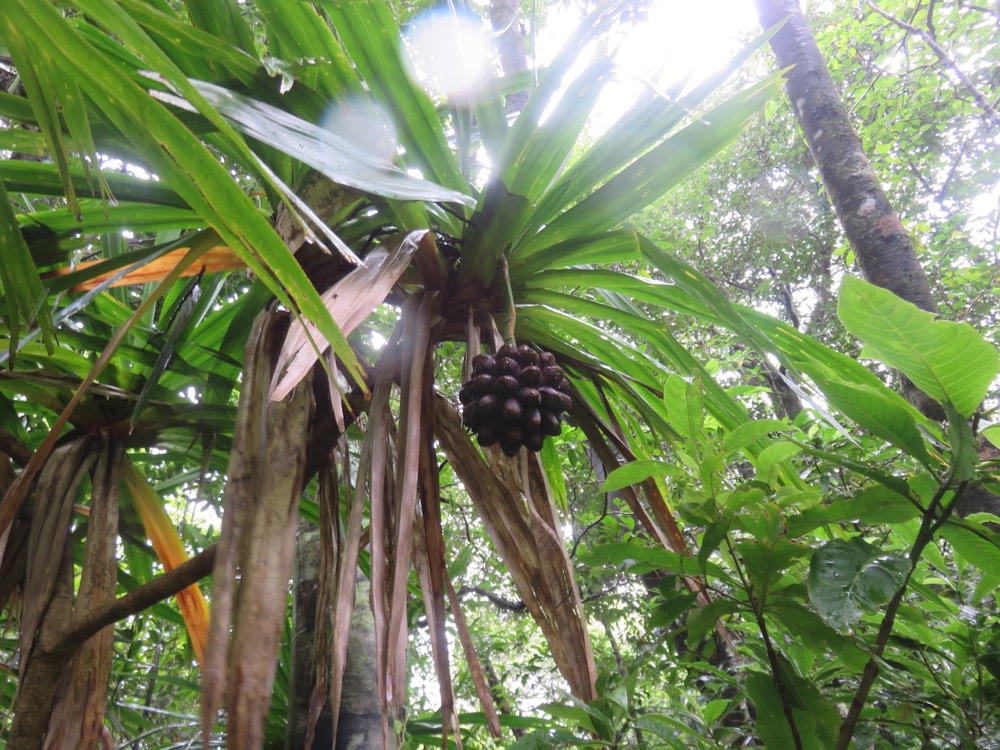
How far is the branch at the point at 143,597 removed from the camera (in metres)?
0.71

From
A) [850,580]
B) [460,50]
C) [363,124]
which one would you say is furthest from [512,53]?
[850,580]

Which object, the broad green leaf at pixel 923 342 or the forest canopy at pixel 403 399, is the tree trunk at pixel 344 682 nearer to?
the forest canopy at pixel 403 399

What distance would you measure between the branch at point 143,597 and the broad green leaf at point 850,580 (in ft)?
2.00

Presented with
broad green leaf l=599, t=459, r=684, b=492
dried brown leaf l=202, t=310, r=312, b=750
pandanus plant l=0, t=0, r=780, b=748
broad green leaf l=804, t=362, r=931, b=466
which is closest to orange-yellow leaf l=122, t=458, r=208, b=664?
pandanus plant l=0, t=0, r=780, b=748

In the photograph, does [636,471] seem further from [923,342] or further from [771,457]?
[923,342]

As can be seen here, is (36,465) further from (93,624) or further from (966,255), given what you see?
(966,255)

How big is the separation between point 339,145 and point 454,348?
72.8 inches

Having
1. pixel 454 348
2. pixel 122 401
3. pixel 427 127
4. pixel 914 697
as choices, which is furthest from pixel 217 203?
pixel 454 348

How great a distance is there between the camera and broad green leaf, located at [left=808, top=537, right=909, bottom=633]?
2.05 ft

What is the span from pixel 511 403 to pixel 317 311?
0.28 meters

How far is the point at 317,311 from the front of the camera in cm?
54

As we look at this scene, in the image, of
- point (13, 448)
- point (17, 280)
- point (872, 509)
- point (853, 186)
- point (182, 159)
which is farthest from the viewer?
point (853, 186)

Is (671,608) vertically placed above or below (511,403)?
below

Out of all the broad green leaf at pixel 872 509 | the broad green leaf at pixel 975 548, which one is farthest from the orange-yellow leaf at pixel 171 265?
the broad green leaf at pixel 975 548
